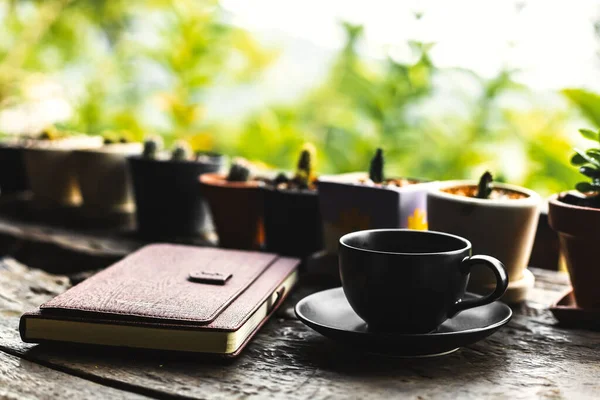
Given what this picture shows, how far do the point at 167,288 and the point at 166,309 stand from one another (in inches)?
3.6

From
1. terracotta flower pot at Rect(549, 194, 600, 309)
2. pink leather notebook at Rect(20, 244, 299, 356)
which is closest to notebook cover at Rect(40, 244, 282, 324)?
pink leather notebook at Rect(20, 244, 299, 356)

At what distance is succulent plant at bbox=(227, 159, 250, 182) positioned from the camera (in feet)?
3.99

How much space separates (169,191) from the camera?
1321 millimetres

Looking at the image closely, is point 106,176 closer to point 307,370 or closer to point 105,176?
point 105,176

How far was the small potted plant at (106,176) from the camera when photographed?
144 cm

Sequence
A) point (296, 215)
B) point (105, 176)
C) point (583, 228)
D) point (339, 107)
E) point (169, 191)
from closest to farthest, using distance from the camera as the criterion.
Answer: point (583, 228), point (296, 215), point (169, 191), point (105, 176), point (339, 107)

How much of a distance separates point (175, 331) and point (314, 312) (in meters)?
0.18

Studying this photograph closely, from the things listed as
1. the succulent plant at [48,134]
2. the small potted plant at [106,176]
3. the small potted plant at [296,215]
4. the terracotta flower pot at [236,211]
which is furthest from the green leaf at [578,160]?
the succulent plant at [48,134]

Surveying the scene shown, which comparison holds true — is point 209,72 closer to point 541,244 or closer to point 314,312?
point 541,244

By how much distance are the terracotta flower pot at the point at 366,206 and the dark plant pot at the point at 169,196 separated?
0.37 metres

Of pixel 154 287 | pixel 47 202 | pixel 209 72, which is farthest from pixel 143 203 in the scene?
pixel 209 72

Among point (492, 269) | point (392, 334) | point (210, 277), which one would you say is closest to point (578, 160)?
point (492, 269)

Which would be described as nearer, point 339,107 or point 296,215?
point 296,215

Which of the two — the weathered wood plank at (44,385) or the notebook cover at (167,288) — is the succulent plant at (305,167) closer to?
the notebook cover at (167,288)
